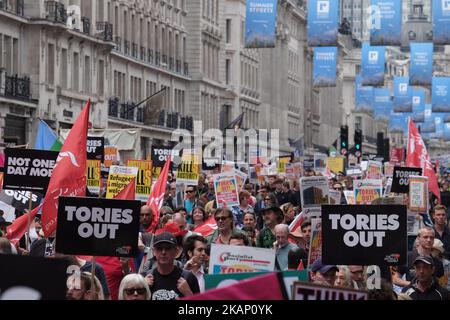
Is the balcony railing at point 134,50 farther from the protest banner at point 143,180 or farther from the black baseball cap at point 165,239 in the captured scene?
the black baseball cap at point 165,239

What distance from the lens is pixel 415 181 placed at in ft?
69.6

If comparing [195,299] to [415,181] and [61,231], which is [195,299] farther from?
[415,181]

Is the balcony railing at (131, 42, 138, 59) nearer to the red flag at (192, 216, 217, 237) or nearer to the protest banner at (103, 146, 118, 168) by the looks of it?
the protest banner at (103, 146, 118, 168)

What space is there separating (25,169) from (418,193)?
6.91 metres

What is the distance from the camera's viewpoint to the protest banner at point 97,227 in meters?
10.9

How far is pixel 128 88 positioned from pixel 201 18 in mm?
13754

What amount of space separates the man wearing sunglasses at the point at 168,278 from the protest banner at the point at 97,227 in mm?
231

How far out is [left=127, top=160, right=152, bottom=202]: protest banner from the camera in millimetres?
22734

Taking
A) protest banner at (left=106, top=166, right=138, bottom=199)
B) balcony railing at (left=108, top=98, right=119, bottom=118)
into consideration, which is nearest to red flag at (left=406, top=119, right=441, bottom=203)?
protest banner at (left=106, top=166, right=138, bottom=199)

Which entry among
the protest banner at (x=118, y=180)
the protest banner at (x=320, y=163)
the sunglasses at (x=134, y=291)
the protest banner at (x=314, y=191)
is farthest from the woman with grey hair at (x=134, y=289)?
the protest banner at (x=320, y=163)

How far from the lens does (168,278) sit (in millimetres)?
10812

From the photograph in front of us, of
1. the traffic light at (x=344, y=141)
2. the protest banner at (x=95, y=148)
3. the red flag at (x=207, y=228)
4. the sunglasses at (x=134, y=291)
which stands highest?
the traffic light at (x=344, y=141)

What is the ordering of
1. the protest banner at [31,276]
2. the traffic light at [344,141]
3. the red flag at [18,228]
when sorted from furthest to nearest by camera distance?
the traffic light at [344,141]
the red flag at [18,228]
the protest banner at [31,276]
